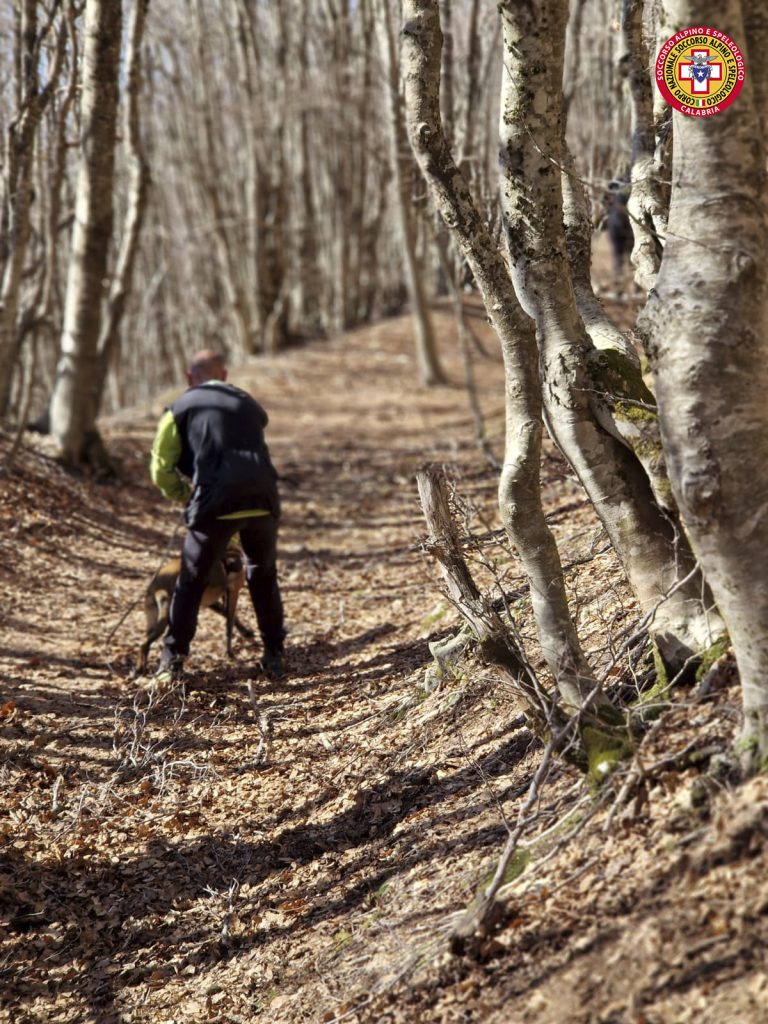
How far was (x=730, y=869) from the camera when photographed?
2955mm

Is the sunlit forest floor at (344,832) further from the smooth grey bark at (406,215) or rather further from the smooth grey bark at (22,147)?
the smooth grey bark at (406,215)

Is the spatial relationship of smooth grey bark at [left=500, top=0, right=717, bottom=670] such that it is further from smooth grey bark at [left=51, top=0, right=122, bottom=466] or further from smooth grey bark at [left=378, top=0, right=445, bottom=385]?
smooth grey bark at [left=51, top=0, right=122, bottom=466]

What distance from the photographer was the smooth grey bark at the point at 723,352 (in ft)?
9.67

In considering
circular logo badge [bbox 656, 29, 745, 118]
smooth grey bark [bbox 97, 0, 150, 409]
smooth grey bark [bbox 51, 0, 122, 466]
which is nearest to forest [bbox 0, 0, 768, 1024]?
circular logo badge [bbox 656, 29, 745, 118]

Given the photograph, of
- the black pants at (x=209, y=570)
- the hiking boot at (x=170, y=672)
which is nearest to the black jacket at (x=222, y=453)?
the black pants at (x=209, y=570)

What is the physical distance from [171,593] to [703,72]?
15.4 feet

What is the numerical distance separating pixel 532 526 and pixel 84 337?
27.0 ft

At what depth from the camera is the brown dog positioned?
250 inches

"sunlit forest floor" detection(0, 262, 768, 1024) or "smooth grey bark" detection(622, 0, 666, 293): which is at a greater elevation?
"smooth grey bark" detection(622, 0, 666, 293)

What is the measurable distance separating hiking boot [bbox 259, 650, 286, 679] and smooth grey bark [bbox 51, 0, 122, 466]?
17.5ft

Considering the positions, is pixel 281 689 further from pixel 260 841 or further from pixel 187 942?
pixel 187 942

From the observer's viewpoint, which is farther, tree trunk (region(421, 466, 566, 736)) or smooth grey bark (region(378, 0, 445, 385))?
smooth grey bark (region(378, 0, 445, 385))

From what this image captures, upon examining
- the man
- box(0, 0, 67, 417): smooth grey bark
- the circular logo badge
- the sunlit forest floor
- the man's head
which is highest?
box(0, 0, 67, 417): smooth grey bark

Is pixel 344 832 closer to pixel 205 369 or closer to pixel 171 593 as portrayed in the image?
pixel 171 593
